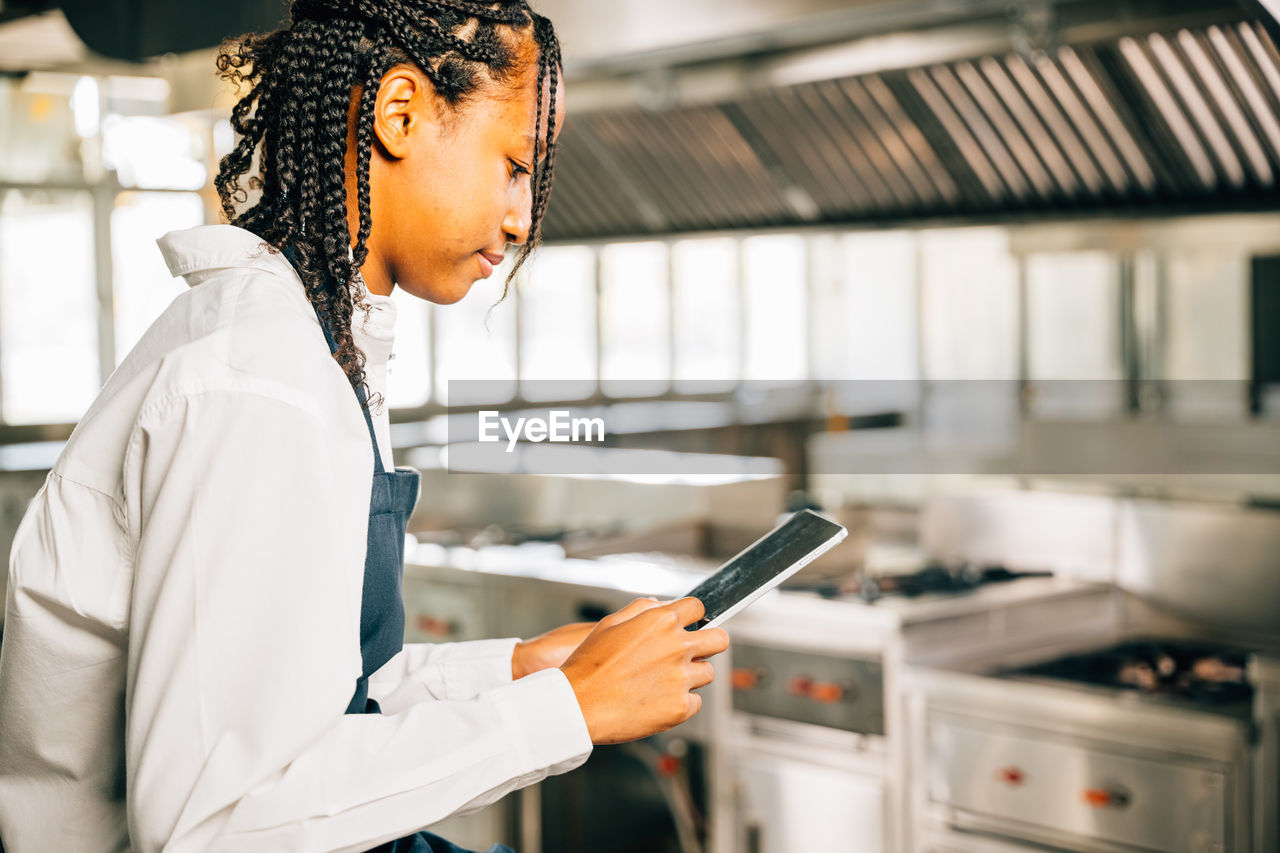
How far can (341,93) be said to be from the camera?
86 cm

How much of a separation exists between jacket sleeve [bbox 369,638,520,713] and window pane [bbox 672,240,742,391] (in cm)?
771

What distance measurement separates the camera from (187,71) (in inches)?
104

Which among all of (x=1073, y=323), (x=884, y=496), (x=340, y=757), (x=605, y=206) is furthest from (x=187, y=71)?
(x=1073, y=323)

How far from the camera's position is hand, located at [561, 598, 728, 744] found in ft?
2.62

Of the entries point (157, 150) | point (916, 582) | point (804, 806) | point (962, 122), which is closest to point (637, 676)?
point (804, 806)

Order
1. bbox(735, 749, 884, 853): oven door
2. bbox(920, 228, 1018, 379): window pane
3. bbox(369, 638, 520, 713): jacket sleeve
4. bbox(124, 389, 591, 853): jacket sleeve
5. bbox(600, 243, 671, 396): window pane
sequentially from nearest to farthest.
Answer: bbox(124, 389, 591, 853): jacket sleeve → bbox(369, 638, 520, 713): jacket sleeve → bbox(735, 749, 884, 853): oven door → bbox(920, 228, 1018, 379): window pane → bbox(600, 243, 671, 396): window pane

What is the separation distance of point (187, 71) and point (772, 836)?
6.63 feet

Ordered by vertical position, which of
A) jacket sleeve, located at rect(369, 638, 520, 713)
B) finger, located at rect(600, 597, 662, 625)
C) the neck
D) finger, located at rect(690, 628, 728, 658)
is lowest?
jacket sleeve, located at rect(369, 638, 520, 713)

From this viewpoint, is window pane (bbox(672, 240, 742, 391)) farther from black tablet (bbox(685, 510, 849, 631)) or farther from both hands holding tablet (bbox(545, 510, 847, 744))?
both hands holding tablet (bbox(545, 510, 847, 744))

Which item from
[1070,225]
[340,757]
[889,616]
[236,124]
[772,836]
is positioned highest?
[1070,225]

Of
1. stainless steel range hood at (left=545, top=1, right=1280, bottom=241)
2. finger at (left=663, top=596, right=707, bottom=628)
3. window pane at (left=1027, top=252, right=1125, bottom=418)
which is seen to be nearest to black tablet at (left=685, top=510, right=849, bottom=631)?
finger at (left=663, top=596, right=707, bottom=628)

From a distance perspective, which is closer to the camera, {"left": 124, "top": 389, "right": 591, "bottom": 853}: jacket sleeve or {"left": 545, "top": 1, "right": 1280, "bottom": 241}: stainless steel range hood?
{"left": 124, "top": 389, "right": 591, "bottom": 853}: jacket sleeve

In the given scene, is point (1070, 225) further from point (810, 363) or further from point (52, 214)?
point (810, 363)

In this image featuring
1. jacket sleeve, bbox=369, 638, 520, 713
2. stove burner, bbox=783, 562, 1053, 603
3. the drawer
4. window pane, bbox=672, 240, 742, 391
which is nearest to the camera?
jacket sleeve, bbox=369, 638, 520, 713
